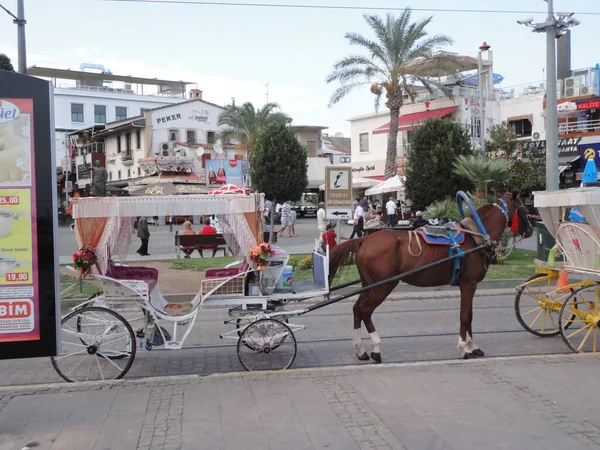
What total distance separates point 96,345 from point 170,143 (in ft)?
156

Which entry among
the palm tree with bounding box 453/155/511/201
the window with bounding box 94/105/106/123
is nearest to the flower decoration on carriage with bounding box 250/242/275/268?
the palm tree with bounding box 453/155/511/201

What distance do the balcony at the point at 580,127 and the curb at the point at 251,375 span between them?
101 feet

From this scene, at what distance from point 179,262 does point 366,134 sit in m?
32.8

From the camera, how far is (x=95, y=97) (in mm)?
67062

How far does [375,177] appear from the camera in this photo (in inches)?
1870

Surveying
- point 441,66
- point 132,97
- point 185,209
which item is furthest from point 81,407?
point 132,97

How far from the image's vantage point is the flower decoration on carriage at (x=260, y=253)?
7.48 meters

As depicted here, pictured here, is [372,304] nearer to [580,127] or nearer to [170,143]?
[580,127]

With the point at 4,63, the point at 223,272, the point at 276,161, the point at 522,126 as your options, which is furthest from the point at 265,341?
the point at 522,126

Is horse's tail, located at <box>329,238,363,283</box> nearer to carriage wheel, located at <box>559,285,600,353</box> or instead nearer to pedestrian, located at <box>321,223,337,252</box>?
pedestrian, located at <box>321,223,337,252</box>

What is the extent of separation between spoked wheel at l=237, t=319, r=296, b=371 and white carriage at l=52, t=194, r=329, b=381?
0.01 meters

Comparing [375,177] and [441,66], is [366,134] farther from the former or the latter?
[441,66]

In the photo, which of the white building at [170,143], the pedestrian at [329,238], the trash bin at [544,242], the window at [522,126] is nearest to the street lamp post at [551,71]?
the trash bin at [544,242]

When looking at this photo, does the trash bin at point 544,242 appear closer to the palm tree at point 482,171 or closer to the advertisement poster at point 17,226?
the palm tree at point 482,171
